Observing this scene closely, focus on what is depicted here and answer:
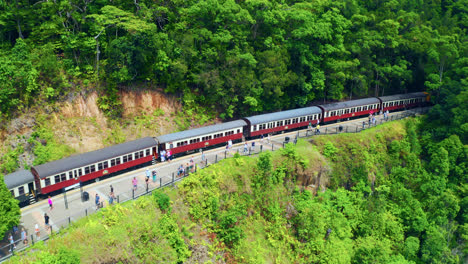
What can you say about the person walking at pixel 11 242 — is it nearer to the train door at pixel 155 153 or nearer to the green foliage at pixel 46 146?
the green foliage at pixel 46 146

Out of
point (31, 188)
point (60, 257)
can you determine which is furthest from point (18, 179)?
point (60, 257)

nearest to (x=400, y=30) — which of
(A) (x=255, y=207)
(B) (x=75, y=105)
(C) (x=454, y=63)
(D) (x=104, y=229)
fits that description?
(C) (x=454, y=63)

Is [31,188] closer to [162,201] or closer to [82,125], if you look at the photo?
[82,125]

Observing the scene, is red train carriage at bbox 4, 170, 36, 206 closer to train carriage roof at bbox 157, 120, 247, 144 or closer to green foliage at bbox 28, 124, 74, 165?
green foliage at bbox 28, 124, 74, 165

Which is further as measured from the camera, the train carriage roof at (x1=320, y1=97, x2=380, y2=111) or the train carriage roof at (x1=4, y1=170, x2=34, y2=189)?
the train carriage roof at (x1=320, y1=97, x2=380, y2=111)

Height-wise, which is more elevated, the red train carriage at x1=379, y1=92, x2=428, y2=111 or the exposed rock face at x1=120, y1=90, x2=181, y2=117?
the exposed rock face at x1=120, y1=90, x2=181, y2=117

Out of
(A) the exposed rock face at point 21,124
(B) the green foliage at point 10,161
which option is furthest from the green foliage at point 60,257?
(A) the exposed rock face at point 21,124

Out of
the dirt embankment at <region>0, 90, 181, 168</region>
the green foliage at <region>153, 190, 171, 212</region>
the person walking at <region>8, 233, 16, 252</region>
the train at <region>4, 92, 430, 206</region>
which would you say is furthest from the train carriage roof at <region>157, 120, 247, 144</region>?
the person walking at <region>8, 233, 16, 252</region>
